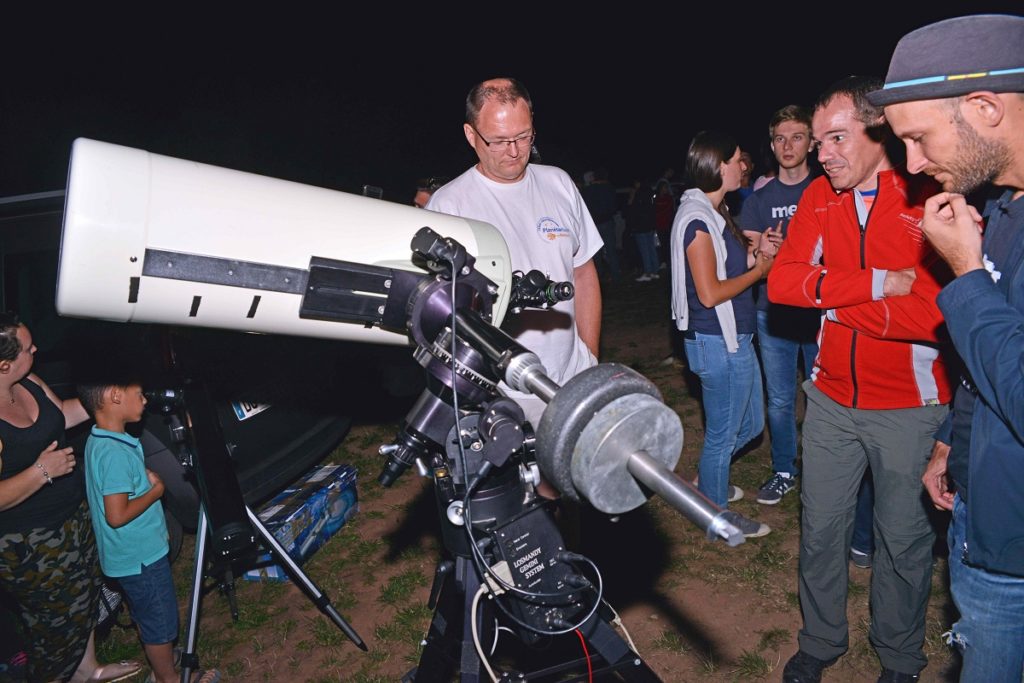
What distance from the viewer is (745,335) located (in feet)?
11.9

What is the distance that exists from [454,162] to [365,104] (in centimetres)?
362

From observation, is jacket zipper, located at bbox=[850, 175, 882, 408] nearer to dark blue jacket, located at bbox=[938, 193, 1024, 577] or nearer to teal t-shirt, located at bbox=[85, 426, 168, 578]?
dark blue jacket, located at bbox=[938, 193, 1024, 577]

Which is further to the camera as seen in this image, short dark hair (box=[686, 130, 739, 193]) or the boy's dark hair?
short dark hair (box=[686, 130, 739, 193])

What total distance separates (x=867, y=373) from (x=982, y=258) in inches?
34.1

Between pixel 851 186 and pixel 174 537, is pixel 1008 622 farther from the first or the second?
pixel 174 537

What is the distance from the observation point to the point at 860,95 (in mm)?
2430

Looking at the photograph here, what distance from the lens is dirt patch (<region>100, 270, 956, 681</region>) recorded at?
3.05 metres

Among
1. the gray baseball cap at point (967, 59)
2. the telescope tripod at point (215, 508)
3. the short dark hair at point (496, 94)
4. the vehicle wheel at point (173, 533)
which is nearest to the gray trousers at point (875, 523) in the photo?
the gray baseball cap at point (967, 59)

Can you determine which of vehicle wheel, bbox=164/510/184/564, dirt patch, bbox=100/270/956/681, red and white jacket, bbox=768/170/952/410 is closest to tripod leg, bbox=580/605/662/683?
dirt patch, bbox=100/270/956/681

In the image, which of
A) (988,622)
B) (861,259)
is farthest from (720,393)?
(988,622)

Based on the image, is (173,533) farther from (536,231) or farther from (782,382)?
(782,382)

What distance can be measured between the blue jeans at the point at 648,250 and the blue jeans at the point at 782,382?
27.6ft

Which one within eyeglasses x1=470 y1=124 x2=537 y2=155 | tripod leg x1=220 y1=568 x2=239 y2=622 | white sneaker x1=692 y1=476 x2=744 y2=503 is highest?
eyeglasses x1=470 y1=124 x2=537 y2=155

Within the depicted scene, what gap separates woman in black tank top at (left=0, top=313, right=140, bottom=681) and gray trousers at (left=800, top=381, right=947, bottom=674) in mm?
3132
